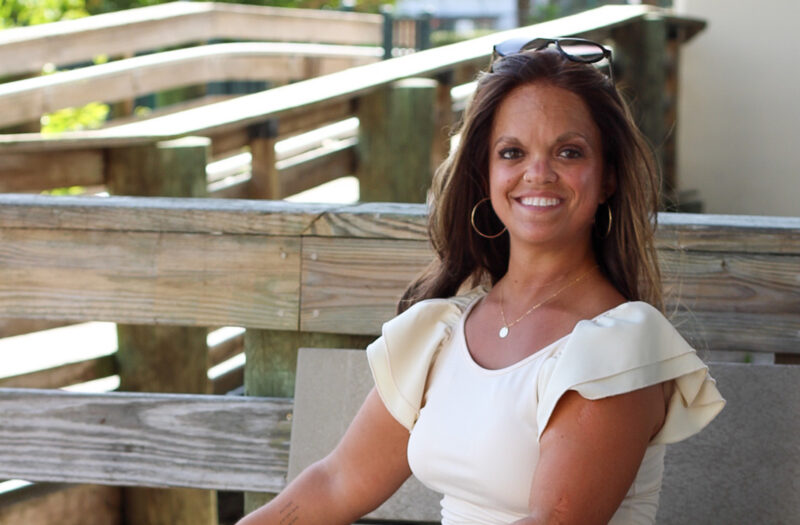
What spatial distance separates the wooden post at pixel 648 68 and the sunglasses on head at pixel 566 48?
11.3 ft

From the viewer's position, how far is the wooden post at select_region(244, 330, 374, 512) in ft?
7.29

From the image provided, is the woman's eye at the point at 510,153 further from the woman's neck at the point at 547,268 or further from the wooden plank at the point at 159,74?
the wooden plank at the point at 159,74

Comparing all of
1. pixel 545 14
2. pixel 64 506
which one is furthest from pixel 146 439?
pixel 545 14

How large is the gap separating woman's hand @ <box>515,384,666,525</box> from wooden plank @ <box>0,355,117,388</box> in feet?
5.56

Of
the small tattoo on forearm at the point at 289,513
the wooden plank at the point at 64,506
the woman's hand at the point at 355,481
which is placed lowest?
the wooden plank at the point at 64,506

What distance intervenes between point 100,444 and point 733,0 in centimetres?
414

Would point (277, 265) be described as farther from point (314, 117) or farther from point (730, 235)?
point (314, 117)

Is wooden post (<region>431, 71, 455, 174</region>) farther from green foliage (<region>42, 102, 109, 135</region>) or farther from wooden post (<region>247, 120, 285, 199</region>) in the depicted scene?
green foliage (<region>42, 102, 109, 135</region>)

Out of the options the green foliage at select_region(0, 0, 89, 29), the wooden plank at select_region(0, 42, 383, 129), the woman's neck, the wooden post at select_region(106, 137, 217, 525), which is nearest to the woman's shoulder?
the woman's neck

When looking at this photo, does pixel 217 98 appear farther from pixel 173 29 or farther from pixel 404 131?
pixel 404 131

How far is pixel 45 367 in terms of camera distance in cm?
310

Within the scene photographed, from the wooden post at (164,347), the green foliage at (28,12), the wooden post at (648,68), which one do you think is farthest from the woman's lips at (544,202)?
the green foliage at (28,12)

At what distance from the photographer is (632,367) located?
164 centimetres

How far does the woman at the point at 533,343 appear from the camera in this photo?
1.64m
